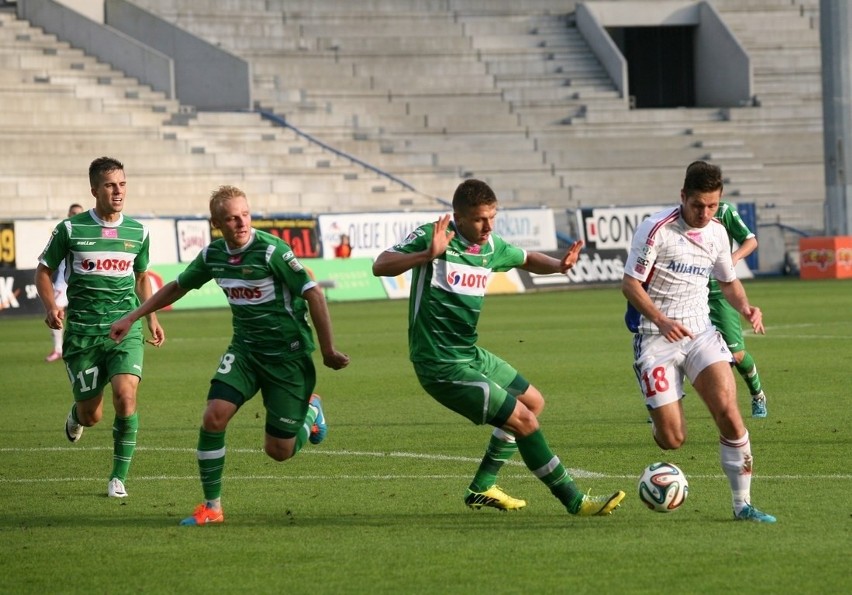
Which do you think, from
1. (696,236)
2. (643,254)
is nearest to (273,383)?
(643,254)

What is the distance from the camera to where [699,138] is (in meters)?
46.9

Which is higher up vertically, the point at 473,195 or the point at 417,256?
the point at 473,195

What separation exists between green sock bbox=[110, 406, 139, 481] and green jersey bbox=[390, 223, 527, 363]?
2265 millimetres

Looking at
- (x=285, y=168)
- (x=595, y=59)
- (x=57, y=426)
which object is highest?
(x=595, y=59)

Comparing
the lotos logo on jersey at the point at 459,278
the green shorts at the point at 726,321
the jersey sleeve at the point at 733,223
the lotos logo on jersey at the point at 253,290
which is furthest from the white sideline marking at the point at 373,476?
the jersey sleeve at the point at 733,223

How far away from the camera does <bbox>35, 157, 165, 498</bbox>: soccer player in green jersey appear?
9781 mm

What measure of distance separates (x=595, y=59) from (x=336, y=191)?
12209 millimetres

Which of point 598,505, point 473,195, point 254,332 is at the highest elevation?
point 473,195

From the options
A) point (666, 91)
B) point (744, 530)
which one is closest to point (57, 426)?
point (744, 530)

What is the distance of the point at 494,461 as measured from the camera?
28.2ft

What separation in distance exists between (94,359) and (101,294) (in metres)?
0.44

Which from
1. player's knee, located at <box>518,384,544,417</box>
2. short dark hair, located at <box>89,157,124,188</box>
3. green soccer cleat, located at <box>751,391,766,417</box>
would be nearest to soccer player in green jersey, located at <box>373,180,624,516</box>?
player's knee, located at <box>518,384,544,417</box>

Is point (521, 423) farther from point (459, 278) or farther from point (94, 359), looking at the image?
point (94, 359)

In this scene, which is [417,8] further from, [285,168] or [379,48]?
[285,168]
